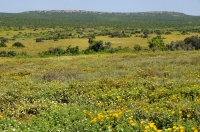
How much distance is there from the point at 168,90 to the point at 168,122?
3525 millimetres

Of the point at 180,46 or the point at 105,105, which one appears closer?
the point at 105,105

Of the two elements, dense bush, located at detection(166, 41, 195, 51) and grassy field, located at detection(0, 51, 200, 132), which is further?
dense bush, located at detection(166, 41, 195, 51)

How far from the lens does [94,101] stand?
9500 millimetres

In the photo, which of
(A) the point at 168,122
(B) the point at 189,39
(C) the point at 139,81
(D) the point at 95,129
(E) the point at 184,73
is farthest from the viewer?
(B) the point at 189,39

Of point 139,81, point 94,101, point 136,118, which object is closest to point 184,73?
point 139,81

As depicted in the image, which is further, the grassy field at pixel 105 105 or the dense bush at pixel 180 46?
the dense bush at pixel 180 46

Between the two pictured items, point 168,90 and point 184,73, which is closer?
point 168,90

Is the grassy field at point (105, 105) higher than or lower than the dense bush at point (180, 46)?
higher

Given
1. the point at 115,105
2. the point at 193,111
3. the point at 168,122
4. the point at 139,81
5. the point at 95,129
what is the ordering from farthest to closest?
the point at 139,81, the point at 115,105, the point at 193,111, the point at 168,122, the point at 95,129

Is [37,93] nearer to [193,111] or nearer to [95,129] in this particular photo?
[95,129]

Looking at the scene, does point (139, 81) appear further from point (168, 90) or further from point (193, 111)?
point (193, 111)

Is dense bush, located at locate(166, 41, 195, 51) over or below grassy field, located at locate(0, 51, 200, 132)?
below

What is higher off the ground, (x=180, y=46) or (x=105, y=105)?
(x=105, y=105)

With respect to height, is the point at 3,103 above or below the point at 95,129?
below
